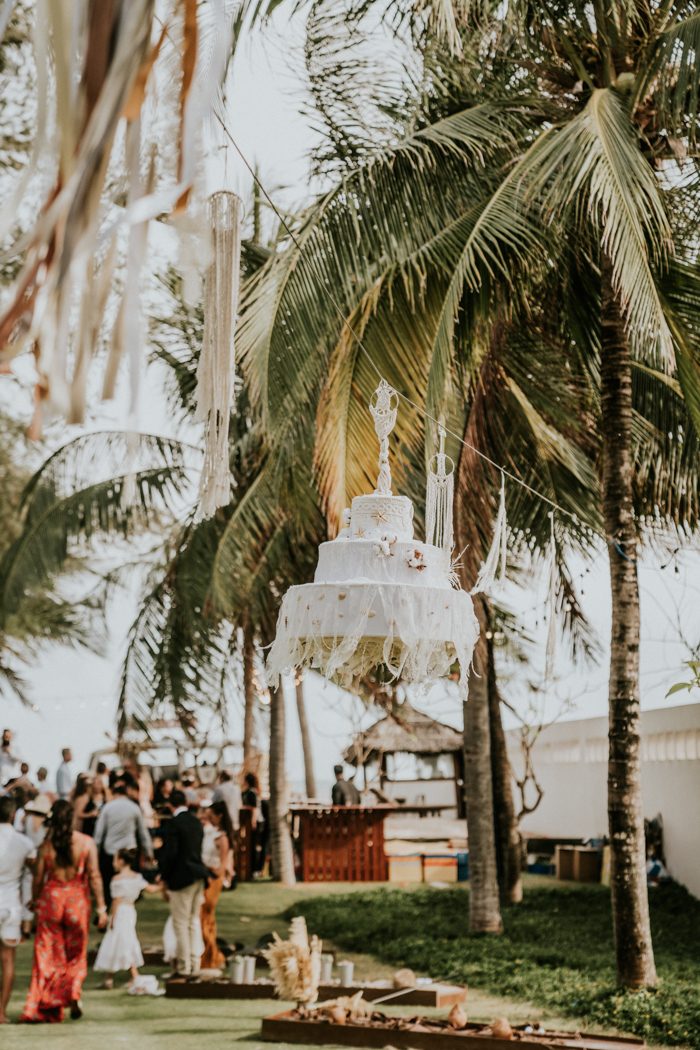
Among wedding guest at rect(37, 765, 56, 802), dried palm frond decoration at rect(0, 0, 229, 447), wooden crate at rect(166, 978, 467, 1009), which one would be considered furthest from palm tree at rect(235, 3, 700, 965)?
wedding guest at rect(37, 765, 56, 802)

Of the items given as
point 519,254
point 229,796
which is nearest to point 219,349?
point 519,254

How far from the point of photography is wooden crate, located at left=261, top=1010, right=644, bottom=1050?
28.5 ft

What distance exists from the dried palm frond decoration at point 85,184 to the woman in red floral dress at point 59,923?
9.68m

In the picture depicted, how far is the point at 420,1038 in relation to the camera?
29.6 ft

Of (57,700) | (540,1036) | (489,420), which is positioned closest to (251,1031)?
(540,1036)

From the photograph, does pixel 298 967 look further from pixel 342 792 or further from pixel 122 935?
pixel 342 792

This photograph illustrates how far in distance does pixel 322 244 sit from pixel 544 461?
3893 mm

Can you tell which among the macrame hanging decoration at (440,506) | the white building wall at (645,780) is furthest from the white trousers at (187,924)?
the macrame hanging decoration at (440,506)

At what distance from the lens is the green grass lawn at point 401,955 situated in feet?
33.5

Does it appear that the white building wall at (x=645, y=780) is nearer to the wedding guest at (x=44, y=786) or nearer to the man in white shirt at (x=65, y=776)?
the wedding guest at (x=44, y=786)

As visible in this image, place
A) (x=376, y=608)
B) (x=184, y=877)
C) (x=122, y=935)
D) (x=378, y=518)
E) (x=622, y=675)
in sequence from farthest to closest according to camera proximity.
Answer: (x=184, y=877), (x=122, y=935), (x=622, y=675), (x=378, y=518), (x=376, y=608)

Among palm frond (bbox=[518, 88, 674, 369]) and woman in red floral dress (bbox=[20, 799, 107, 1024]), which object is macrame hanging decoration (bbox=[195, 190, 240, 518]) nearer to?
palm frond (bbox=[518, 88, 674, 369])

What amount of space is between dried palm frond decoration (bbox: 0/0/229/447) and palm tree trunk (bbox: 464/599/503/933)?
42.6ft

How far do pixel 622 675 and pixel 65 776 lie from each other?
13270 millimetres
